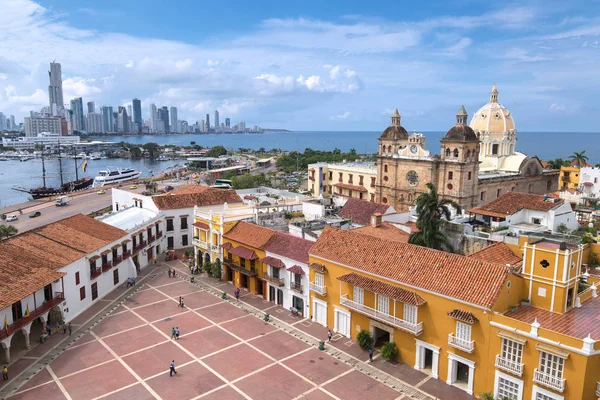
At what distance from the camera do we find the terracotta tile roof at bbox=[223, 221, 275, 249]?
36.7 meters

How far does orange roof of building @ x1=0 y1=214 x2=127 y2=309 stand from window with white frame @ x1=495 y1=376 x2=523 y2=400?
84.8 feet

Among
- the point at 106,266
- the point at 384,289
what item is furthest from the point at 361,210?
the point at 106,266

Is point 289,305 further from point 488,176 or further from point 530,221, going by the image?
point 488,176

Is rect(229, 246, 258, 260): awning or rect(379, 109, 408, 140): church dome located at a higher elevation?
rect(379, 109, 408, 140): church dome

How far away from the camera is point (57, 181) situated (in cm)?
14012

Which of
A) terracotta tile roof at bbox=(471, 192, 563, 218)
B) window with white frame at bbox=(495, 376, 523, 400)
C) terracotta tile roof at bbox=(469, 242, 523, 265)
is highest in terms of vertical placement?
terracotta tile roof at bbox=(471, 192, 563, 218)

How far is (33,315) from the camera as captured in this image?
92.1ft

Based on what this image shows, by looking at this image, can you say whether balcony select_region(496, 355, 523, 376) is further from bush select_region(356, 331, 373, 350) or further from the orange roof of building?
the orange roof of building

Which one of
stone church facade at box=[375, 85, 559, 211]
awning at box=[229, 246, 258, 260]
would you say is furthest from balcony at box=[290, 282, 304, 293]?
stone church facade at box=[375, 85, 559, 211]

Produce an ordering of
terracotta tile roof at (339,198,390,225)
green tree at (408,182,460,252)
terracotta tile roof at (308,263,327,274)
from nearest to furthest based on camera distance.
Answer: terracotta tile roof at (308,263,327,274), green tree at (408,182,460,252), terracotta tile roof at (339,198,390,225)

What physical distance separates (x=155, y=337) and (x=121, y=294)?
31.3 ft

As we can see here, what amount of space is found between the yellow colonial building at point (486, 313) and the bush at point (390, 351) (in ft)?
1.42

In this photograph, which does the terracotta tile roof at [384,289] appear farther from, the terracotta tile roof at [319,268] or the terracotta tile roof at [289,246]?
the terracotta tile roof at [289,246]

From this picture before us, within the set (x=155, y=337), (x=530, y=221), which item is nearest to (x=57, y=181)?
(x=155, y=337)
